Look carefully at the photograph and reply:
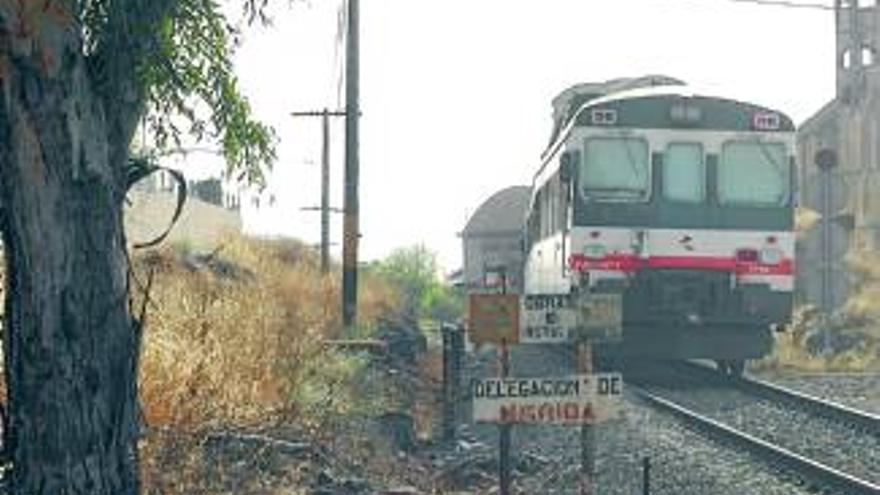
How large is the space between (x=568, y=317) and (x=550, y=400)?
911 millimetres

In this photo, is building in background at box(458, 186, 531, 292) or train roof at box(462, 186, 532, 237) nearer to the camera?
building in background at box(458, 186, 531, 292)

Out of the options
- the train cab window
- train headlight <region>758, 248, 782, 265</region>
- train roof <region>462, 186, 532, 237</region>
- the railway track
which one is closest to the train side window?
the railway track

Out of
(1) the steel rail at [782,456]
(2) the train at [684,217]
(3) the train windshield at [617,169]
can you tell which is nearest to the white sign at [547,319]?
(1) the steel rail at [782,456]

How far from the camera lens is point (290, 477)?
836 centimetres

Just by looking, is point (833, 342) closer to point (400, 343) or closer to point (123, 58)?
point (400, 343)

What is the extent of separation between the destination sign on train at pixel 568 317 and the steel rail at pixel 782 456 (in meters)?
2.60

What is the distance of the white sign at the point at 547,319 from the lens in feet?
26.2

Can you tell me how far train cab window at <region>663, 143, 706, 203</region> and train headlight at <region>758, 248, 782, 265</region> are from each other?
1.05 metres

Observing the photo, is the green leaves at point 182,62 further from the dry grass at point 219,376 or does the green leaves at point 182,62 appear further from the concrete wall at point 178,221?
Answer: the concrete wall at point 178,221

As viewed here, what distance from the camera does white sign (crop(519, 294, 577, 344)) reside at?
26.2ft

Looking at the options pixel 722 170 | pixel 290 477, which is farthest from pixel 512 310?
pixel 722 170

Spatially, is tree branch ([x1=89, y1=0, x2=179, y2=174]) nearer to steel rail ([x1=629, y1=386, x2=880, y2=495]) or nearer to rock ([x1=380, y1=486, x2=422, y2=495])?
rock ([x1=380, y1=486, x2=422, y2=495])

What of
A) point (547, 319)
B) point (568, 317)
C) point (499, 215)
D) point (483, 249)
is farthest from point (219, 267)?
point (499, 215)

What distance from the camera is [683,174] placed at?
1684cm
